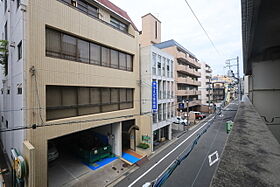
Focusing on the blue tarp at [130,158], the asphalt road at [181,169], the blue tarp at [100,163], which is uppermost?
the blue tarp at [100,163]

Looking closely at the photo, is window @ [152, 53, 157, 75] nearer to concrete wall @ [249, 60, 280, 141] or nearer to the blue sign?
the blue sign

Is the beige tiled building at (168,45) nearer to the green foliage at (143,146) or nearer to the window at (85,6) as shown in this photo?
the window at (85,6)

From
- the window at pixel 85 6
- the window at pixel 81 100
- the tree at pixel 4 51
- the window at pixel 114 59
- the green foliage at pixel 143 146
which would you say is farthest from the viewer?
the green foliage at pixel 143 146

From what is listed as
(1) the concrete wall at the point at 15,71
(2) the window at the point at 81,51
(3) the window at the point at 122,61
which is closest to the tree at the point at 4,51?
(1) the concrete wall at the point at 15,71

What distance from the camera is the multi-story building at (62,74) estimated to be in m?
6.09

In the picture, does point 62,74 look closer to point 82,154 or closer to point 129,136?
point 82,154

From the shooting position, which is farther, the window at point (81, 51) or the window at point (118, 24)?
the window at point (118, 24)

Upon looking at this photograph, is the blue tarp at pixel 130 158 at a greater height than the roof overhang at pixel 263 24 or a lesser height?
Result: lesser

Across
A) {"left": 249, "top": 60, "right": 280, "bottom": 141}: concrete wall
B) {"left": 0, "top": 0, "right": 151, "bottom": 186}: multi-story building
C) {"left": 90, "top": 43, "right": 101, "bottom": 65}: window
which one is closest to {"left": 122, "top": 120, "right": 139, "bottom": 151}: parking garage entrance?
{"left": 0, "top": 0, "right": 151, "bottom": 186}: multi-story building

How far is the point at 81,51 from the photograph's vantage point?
838 cm

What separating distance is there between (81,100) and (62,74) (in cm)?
200

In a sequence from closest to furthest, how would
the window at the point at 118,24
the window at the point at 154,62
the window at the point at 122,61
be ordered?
the window at the point at 122,61 < the window at the point at 118,24 < the window at the point at 154,62

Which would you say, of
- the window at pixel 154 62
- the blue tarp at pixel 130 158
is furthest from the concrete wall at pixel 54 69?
the window at pixel 154 62

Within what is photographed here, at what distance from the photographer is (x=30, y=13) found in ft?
20.1
